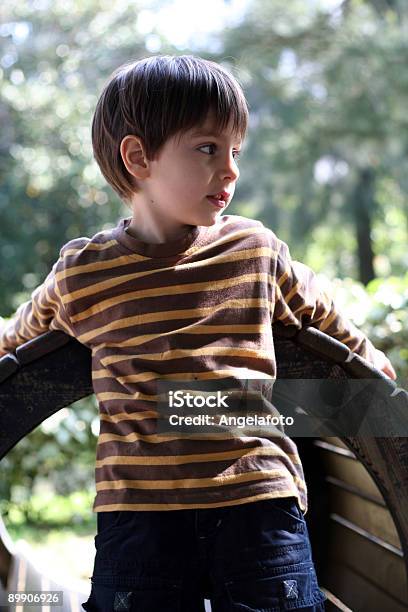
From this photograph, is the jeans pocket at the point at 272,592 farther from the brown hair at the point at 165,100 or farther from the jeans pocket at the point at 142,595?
the brown hair at the point at 165,100

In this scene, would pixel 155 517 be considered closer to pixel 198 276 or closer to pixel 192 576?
pixel 192 576

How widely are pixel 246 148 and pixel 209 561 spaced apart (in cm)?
875

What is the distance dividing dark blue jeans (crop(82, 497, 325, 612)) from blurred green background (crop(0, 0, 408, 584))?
143 centimetres

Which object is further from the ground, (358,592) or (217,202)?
(217,202)

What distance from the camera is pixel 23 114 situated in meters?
5.87

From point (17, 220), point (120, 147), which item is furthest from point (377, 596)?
point (17, 220)

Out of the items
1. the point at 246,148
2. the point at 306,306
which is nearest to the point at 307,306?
the point at 306,306

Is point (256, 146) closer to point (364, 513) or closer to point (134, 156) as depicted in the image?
point (364, 513)

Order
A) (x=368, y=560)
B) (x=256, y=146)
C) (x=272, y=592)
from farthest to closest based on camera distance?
(x=256, y=146) → (x=368, y=560) → (x=272, y=592)

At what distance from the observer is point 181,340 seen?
132 centimetres

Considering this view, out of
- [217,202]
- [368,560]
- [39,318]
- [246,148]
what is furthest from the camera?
[246,148]

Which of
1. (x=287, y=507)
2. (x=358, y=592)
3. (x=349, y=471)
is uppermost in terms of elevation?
(x=349, y=471)

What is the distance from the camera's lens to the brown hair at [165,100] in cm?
130

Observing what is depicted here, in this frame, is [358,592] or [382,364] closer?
[382,364]
